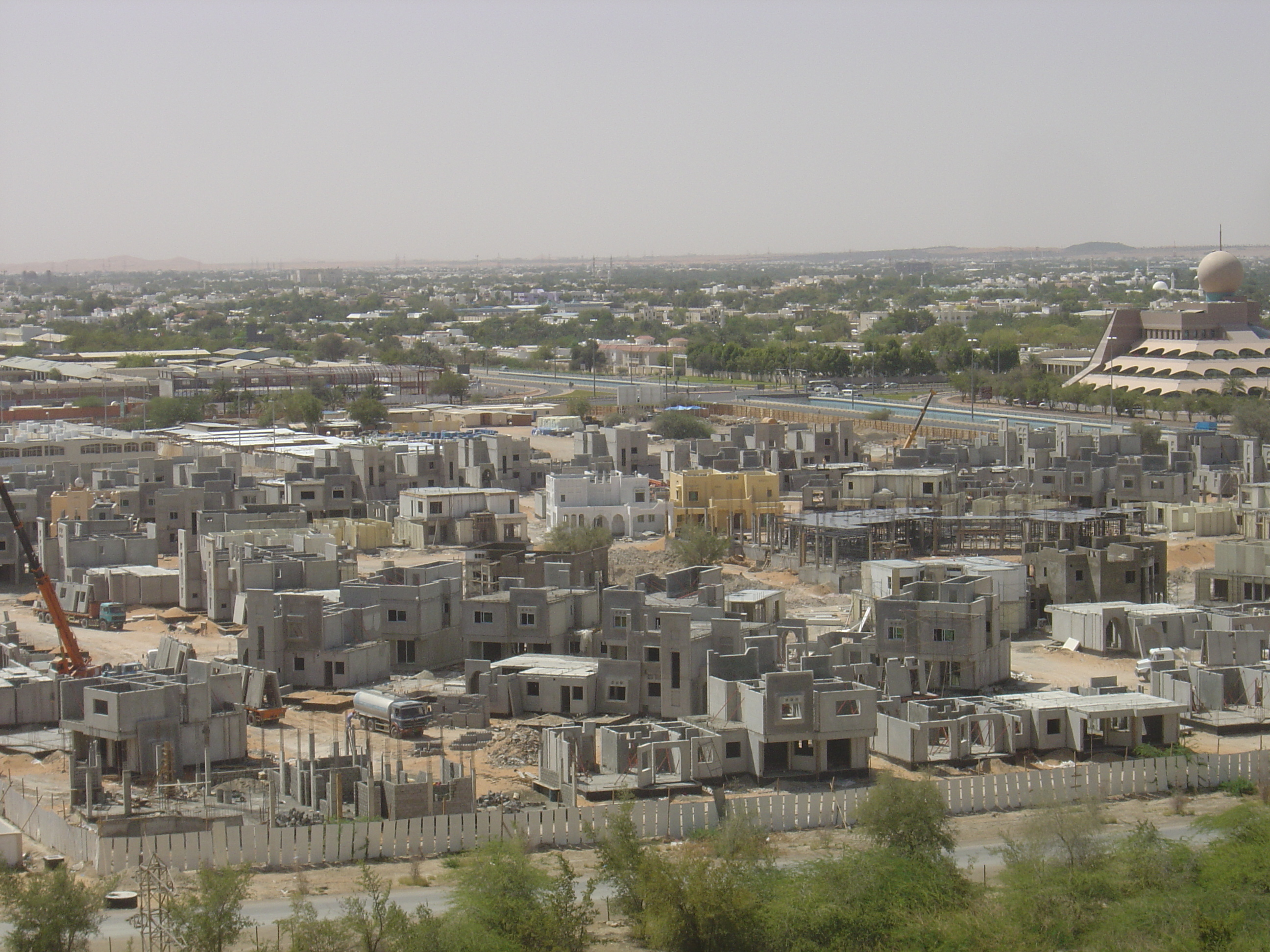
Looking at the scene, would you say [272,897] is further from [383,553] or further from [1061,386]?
[1061,386]

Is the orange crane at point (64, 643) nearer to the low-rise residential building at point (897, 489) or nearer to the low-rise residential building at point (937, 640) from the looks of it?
the low-rise residential building at point (937, 640)

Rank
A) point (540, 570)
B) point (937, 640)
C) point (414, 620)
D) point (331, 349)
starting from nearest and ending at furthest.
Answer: point (937, 640), point (414, 620), point (540, 570), point (331, 349)

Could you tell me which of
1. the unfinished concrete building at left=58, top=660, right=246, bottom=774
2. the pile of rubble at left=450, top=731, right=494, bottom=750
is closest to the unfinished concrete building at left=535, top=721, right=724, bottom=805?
the pile of rubble at left=450, top=731, right=494, bottom=750

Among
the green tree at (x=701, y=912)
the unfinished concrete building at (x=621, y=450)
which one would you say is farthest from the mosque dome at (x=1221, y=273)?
the green tree at (x=701, y=912)

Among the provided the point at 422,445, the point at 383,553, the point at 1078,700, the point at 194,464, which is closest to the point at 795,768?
the point at 1078,700

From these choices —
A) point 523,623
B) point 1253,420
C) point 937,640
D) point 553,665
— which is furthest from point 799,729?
point 1253,420

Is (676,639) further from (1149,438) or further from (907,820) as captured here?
(1149,438)
